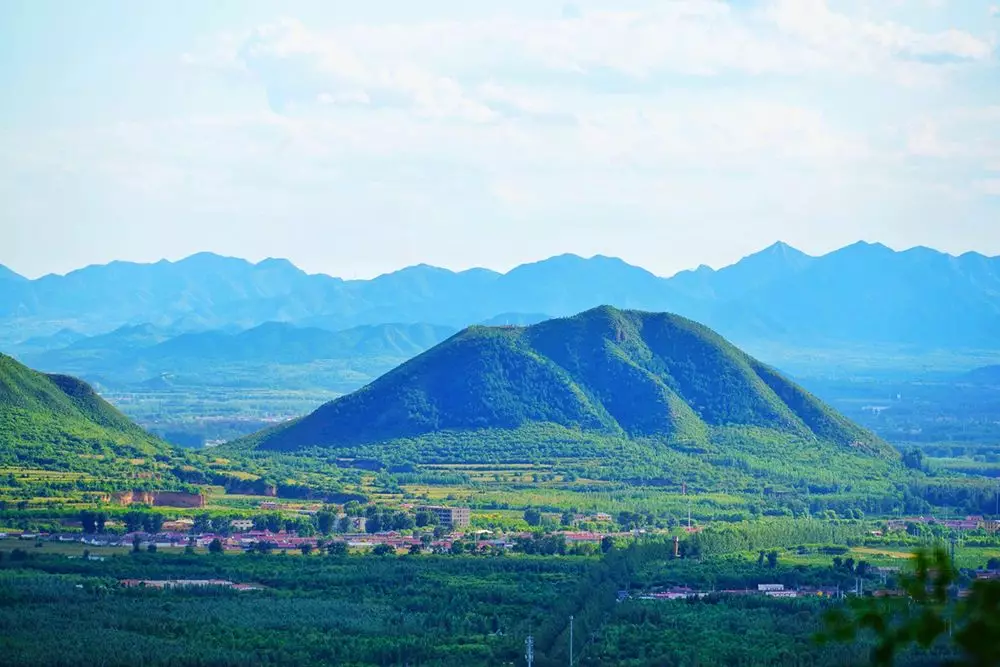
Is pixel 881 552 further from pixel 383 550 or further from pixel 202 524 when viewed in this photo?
pixel 202 524

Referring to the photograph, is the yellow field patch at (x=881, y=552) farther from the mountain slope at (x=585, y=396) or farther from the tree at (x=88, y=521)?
the mountain slope at (x=585, y=396)

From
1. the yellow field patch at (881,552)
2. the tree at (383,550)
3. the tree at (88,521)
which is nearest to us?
the tree at (383,550)

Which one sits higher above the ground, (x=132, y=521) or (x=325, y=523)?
(x=132, y=521)

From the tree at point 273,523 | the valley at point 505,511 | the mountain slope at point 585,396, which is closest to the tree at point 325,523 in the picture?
the valley at point 505,511

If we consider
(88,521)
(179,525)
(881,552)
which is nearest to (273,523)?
(179,525)

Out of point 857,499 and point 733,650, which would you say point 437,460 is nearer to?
point 857,499

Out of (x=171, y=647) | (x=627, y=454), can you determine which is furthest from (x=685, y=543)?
(x=627, y=454)
